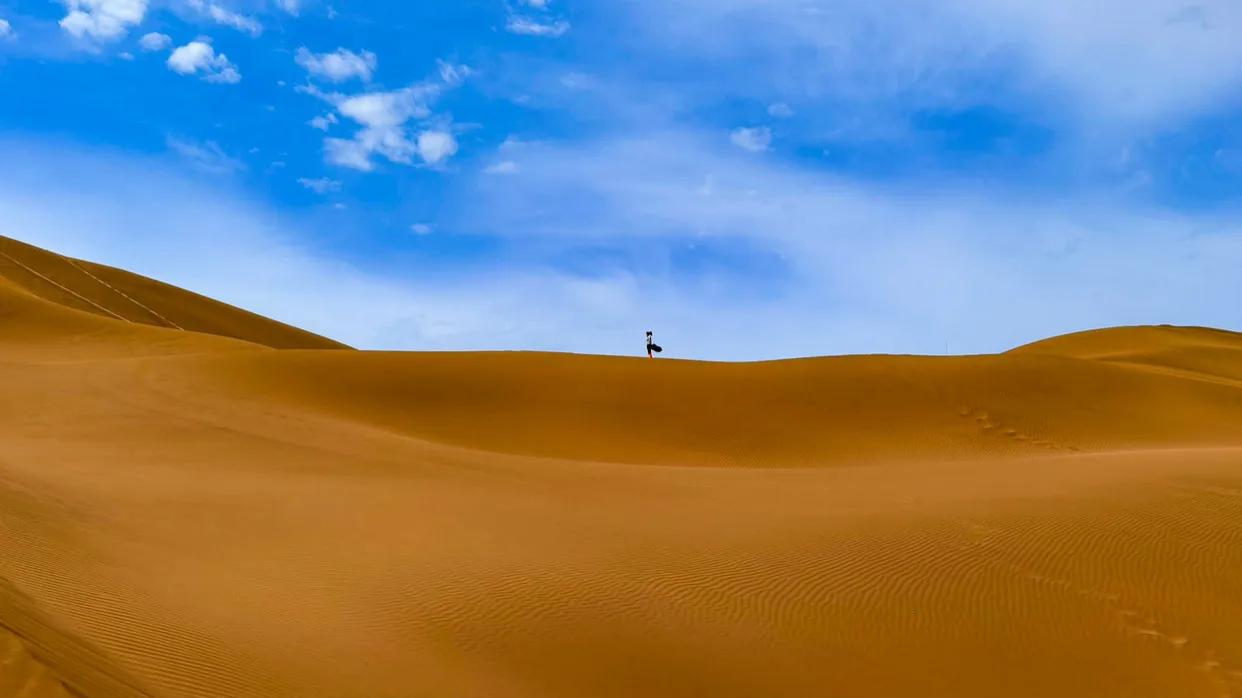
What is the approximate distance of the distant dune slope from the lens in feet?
129

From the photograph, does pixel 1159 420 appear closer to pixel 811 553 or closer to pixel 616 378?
pixel 616 378

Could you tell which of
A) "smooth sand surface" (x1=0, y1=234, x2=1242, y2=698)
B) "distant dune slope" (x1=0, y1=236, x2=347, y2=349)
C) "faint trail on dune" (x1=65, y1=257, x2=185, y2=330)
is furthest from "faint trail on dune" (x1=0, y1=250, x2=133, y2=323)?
"smooth sand surface" (x1=0, y1=234, x2=1242, y2=698)

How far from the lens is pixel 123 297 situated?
4341cm

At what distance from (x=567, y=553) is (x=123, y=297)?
134 feet

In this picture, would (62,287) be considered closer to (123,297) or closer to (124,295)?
(123,297)

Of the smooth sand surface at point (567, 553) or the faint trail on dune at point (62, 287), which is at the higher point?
the faint trail on dune at point (62, 287)

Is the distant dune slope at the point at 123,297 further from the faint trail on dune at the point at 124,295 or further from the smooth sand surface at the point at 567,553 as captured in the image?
the smooth sand surface at the point at 567,553

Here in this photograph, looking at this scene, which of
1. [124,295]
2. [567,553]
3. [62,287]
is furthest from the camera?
[124,295]

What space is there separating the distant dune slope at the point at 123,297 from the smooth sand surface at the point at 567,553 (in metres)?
22.2

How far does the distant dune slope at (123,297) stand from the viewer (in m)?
39.3

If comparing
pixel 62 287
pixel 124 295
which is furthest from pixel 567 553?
pixel 124 295

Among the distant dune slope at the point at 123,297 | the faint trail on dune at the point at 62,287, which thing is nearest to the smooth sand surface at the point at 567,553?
the faint trail on dune at the point at 62,287

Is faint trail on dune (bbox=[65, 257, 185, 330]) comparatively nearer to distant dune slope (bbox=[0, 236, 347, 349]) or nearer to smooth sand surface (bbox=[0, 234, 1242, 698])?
distant dune slope (bbox=[0, 236, 347, 349])

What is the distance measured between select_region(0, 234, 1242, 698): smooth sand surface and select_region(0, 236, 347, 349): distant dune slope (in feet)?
72.8
